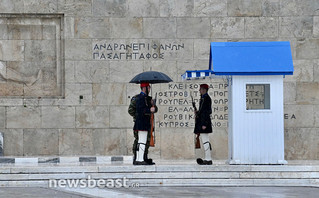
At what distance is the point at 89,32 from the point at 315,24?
644 centimetres

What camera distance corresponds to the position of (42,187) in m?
14.0

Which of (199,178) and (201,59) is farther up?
(201,59)

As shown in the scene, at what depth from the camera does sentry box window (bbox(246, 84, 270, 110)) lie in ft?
51.7

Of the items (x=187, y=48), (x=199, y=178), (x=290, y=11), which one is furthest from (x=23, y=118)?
(x=290, y=11)

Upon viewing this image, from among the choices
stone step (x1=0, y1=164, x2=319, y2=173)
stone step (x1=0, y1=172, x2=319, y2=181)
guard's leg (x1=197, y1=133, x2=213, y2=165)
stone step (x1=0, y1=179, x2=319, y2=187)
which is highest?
guard's leg (x1=197, y1=133, x2=213, y2=165)

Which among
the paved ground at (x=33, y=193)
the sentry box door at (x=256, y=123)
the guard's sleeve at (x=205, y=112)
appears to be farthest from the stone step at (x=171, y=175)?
the guard's sleeve at (x=205, y=112)

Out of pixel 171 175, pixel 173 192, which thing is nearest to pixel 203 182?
pixel 171 175

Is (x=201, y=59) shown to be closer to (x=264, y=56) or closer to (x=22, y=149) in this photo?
(x=264, y=56)

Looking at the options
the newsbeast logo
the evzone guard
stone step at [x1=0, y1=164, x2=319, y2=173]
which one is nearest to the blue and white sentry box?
stone step at [x1=0, y1=164, x2=319, y2=173]

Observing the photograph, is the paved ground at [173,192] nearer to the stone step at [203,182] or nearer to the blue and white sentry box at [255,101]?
the stone step at [203,182]

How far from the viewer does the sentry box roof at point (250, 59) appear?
1573 centimetres

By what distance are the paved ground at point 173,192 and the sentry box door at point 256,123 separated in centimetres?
196

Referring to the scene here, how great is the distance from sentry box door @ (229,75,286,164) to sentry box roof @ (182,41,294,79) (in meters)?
0.21

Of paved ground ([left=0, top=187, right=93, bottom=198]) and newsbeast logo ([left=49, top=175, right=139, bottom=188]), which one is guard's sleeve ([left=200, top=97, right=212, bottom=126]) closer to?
newsbeast logo ([left=49, top=175, right=139, bottom=188])
